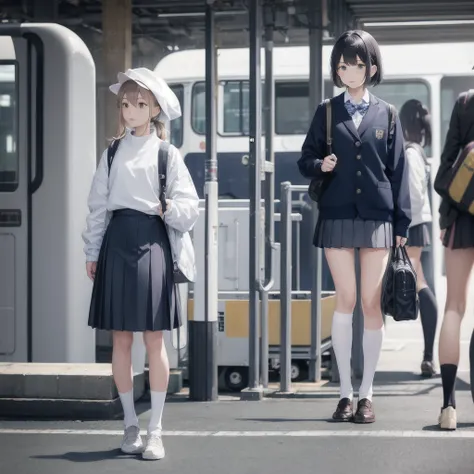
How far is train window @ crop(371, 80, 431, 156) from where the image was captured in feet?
57.1

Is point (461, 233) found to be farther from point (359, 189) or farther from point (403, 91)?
point (403, 91)

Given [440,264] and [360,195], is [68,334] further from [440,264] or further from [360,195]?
[440,264]

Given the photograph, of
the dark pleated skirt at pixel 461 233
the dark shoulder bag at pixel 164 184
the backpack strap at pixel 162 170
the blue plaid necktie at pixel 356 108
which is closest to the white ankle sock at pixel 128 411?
the dark shoulder bag at pixel 164 184

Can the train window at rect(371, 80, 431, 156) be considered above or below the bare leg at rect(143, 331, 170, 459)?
above

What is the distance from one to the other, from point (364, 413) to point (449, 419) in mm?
497

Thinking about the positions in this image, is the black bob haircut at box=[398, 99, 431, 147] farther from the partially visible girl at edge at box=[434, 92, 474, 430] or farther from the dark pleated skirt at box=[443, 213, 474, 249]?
the dark pleated skirt at box=[443, 213, 474, 249]

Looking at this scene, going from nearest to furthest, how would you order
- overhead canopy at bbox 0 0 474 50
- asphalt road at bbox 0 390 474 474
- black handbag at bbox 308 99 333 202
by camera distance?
asphalt road at bbox 0 390 474 474
black handbag at bbox 308 99 333 202
overhead canopy at bbox 0 0 474 50

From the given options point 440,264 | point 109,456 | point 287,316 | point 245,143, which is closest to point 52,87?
point 287,316

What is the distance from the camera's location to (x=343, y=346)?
656 cm

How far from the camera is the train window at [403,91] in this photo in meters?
17.4

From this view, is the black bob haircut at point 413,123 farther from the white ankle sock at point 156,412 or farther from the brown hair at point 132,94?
the white ankle sock at point 156,412

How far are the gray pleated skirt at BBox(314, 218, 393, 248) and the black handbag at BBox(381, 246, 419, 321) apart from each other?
0.47 feet

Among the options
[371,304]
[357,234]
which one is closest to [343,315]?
[371,304]

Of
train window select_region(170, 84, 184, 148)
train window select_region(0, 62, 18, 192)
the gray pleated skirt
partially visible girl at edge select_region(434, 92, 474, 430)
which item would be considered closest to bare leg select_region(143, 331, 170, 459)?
the gray pleated skirt
